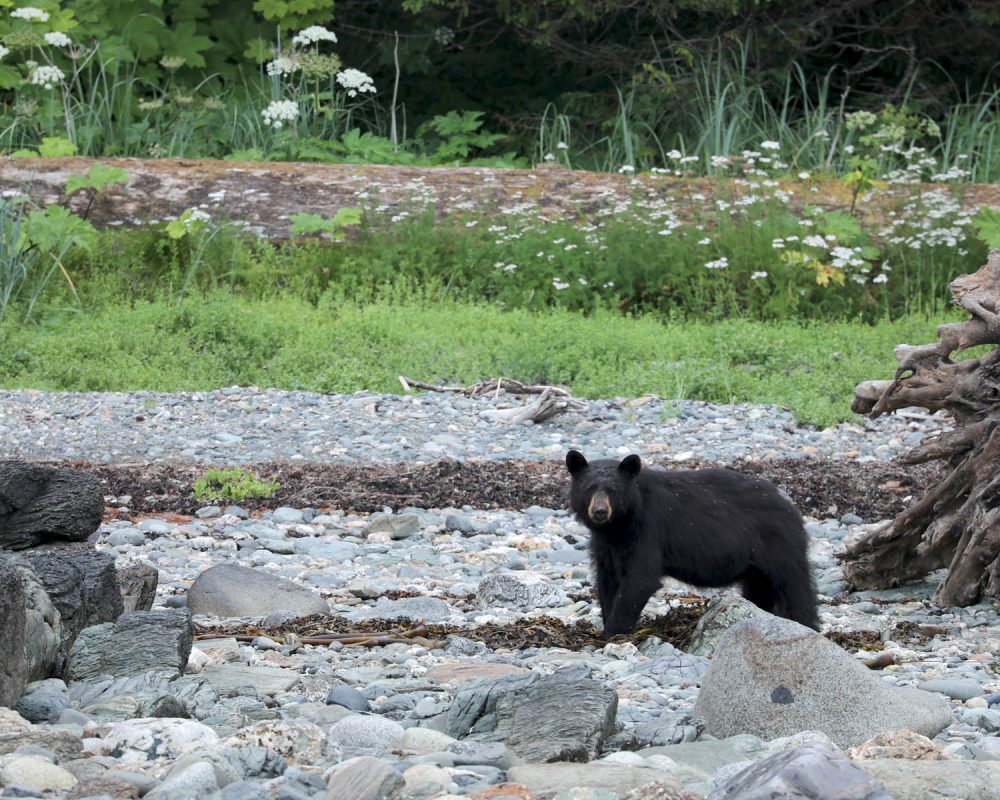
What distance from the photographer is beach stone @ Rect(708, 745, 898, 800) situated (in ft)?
9.52

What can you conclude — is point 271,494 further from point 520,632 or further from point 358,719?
point 358,719

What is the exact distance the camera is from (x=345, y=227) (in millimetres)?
14609

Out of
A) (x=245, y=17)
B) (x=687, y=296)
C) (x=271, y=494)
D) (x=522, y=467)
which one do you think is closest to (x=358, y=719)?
(x=271, y=494)

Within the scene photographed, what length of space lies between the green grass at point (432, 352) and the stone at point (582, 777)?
7433mm

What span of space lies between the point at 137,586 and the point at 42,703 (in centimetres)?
133

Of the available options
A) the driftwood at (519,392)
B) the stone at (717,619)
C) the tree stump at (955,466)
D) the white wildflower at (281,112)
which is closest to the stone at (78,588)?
the stone at (717,619)

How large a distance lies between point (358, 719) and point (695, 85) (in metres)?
15.2

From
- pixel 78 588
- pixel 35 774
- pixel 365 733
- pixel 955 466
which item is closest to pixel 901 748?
pixel 365 733

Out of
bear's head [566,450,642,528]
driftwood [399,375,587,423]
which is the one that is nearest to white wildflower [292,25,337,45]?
driftwood [399,375,587,423]

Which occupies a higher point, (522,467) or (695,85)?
(695,85)

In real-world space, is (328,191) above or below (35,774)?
above

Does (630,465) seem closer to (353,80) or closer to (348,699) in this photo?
(348,699)

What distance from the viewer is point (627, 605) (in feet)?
17.4

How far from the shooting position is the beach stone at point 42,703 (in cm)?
404
